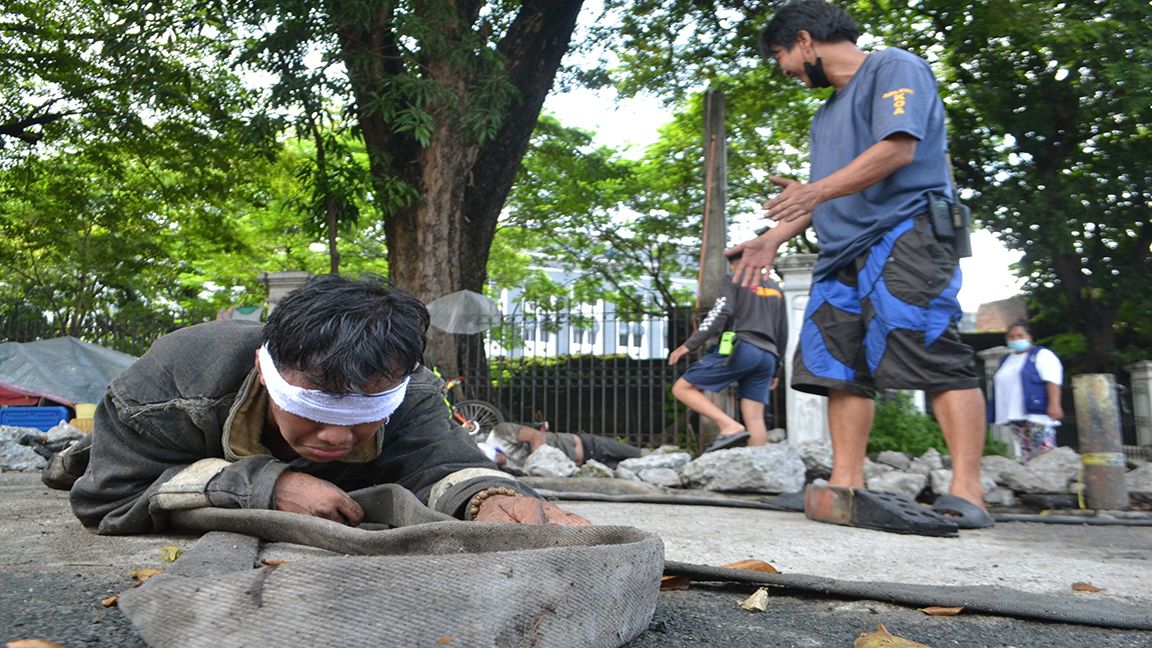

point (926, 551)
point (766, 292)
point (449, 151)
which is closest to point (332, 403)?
point (926, 551)

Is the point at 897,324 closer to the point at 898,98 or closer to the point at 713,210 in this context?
the point at 898,98

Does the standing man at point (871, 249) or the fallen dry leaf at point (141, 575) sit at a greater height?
the standing man at point (871, 249)

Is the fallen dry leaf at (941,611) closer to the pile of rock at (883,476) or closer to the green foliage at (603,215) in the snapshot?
the pile of rock at (883,476)

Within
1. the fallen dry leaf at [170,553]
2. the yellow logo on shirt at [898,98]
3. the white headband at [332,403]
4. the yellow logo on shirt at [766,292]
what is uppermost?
the yellow logo on shirt at [898,98]

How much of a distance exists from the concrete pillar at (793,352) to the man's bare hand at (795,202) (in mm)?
4821

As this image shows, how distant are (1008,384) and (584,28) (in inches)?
263

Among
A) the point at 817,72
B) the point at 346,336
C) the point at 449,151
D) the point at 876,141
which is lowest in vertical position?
the point at 346,336

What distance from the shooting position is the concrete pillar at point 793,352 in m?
8.35

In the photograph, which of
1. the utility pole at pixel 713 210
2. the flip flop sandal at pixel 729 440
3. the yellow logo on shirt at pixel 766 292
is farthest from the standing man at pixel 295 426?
the utility pole at pixel 713 210

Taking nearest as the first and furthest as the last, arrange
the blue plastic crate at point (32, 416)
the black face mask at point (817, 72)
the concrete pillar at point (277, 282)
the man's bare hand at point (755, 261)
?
the man's bare hand at point (755, 261), the black face mask at point (817, 72), the blue plastic crate at point (32, 416), the concrete pillar at point (277, 282)

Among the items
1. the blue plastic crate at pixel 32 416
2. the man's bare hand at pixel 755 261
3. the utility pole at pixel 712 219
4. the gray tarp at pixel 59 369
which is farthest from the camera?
the gray tarp at pixel 59 369

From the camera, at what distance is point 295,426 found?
6.80ft

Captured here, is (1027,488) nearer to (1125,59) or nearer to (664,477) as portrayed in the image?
(664,477)

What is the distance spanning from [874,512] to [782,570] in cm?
100
